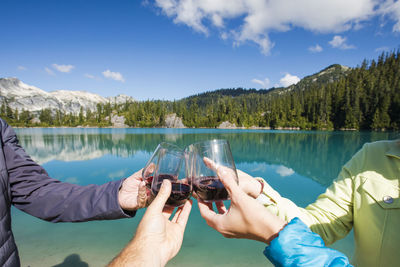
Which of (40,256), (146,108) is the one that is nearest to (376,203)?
(40,256)

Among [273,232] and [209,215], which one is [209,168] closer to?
[209,215]

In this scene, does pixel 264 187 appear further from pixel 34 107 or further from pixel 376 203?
pixel 34 107

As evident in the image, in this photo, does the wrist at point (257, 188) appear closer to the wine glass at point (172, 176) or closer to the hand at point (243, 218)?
the hand at point (243, 218)

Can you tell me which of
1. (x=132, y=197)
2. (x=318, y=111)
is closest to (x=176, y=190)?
(x=132, y=197)

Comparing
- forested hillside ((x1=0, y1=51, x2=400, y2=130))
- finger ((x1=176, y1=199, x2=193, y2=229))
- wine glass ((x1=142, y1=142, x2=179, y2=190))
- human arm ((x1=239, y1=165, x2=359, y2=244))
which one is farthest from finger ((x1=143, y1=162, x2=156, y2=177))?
forested hillside ((x1=0, y1=51, x2=400, y2=130))

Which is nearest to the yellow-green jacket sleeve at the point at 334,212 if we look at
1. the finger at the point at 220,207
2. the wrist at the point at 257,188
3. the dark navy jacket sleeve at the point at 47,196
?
the wrist at the point at 257,188

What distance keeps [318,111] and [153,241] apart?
82043 millimetres

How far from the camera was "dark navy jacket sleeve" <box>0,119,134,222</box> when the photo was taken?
1.60 m

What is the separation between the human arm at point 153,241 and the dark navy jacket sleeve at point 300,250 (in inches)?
21.6

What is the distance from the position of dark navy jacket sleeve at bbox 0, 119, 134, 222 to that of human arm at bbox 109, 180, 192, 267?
0.72 meters

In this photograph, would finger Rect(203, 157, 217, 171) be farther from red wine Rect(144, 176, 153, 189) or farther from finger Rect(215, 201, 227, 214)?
red wine Rect(144, 176, 153, 189)

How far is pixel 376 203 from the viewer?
1.29m

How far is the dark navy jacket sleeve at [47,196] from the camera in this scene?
5.25 ft

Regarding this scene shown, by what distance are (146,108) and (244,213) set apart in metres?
107
